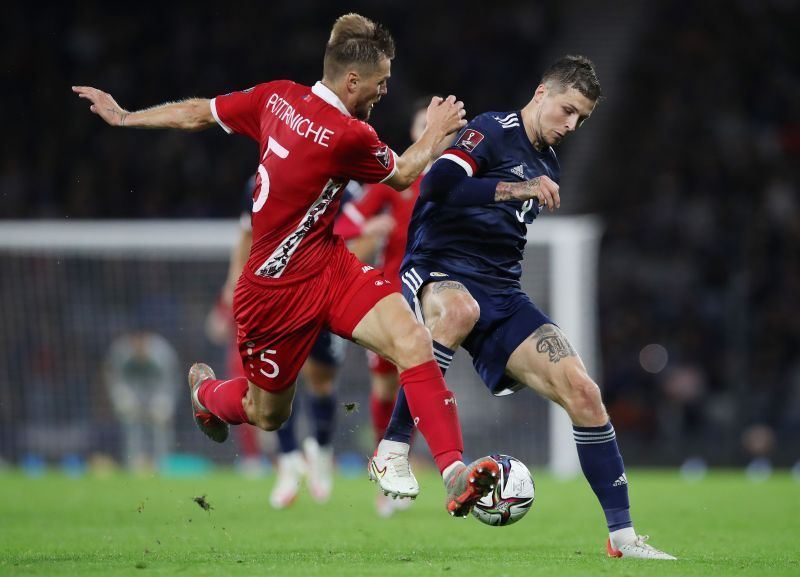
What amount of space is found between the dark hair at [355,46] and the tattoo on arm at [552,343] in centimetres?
158

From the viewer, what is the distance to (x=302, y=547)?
620 cm

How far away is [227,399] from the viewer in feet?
21.3

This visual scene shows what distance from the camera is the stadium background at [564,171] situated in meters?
14.1

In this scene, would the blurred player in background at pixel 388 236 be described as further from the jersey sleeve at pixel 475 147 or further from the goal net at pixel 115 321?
the goal net at pixel 115 321

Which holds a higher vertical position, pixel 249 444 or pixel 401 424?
pixel 401 424

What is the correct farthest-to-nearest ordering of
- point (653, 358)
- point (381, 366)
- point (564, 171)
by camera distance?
point (564, 171) → point (653, 358) → point (381, 366)

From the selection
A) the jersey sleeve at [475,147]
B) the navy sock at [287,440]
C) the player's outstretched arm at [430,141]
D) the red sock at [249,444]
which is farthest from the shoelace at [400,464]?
the red sock at [249,444]

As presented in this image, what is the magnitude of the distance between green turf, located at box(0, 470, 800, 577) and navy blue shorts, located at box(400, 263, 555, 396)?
3.05ft

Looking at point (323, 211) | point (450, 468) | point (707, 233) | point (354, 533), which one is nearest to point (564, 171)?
point (707, 233)

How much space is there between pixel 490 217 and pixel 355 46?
1.22 metres

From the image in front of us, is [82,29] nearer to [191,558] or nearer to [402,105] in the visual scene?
[402,105]

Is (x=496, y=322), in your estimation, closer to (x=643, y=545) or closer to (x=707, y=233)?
(x=643, y=545)

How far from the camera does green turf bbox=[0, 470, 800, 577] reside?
205 inches

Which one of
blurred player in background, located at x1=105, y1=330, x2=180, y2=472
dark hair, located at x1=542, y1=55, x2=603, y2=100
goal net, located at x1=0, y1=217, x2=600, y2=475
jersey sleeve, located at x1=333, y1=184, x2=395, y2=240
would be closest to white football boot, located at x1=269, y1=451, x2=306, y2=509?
jersey sleeve, located at x1=333, y1=184, x2=395, y2=240
